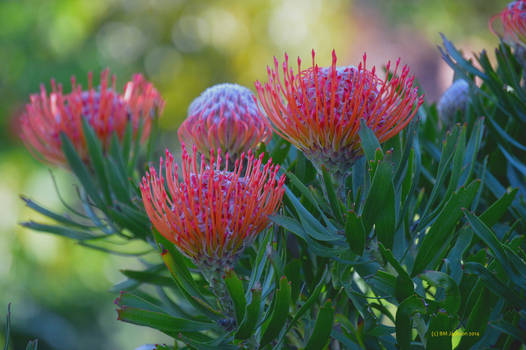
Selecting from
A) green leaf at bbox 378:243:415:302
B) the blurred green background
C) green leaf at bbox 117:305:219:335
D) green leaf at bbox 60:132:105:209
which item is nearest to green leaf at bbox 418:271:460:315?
green leaf at bbox 378:243:415:302

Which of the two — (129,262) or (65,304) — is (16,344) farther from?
(129,262)

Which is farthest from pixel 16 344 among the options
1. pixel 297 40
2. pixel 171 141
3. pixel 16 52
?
pixel 297 40

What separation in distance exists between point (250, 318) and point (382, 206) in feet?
0.29

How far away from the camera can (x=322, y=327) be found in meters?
0.25

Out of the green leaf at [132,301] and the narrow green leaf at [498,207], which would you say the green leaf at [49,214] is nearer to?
the green leaf at [132,301]

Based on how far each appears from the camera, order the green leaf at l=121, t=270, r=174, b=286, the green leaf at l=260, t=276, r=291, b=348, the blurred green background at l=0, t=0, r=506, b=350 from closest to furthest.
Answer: the green leaf at l=260, t=276, r=291, b=348, the green leaf at l=121, t=270, r=174, b=286, the blurred green background at l=0, t=0, r=506, b=350

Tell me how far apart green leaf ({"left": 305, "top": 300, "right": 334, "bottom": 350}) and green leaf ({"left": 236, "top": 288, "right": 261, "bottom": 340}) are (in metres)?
0.03

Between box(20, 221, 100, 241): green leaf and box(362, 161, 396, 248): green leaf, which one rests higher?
box(362, 161, 396, 248): green leaf

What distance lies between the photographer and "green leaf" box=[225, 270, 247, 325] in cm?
24

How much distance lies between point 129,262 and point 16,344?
2.39 ft

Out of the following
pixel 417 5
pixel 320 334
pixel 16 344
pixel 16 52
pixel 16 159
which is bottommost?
pixel 16 344

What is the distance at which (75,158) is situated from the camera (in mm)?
425

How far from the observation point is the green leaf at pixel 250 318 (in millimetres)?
241

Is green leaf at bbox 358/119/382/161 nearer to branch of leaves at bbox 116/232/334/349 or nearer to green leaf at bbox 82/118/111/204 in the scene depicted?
branch of leaves at bbox 116/232/334/349
